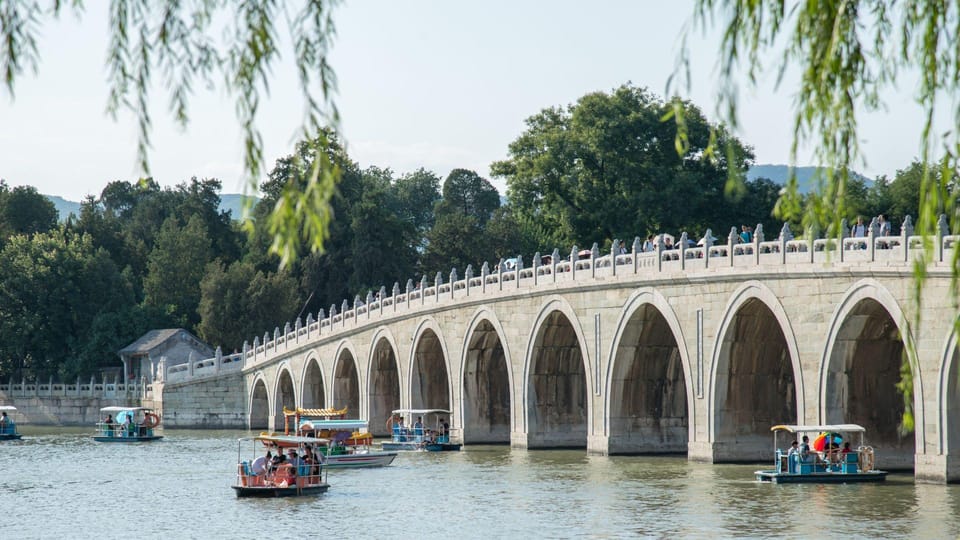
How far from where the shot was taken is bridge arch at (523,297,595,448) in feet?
151

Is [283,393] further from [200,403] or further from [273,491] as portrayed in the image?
[273,491]

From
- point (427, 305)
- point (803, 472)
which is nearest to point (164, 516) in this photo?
point (803, 472)

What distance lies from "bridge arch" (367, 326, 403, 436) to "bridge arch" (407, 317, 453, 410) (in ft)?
6.41

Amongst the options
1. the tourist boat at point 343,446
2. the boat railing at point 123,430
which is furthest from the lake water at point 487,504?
the boat railing at point 123,430

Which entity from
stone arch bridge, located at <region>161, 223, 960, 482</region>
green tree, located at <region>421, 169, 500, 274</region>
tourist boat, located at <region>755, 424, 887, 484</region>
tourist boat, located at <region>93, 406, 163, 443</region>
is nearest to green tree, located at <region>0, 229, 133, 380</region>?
green tree, located at <region>421, 169, 500, 274</region>

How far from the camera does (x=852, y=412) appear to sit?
33656 millimetres

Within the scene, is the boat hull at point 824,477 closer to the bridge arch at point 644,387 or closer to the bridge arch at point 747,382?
the bridge arch at point 747,382

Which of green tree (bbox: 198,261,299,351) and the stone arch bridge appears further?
green tree (bbox: 198,261,299,351)

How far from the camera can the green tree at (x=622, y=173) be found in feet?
217

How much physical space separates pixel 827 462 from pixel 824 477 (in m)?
0.54

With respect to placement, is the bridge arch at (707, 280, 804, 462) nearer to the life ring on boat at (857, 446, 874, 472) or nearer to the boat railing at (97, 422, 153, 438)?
the life ring on boat at (857, 446, 874, 472)

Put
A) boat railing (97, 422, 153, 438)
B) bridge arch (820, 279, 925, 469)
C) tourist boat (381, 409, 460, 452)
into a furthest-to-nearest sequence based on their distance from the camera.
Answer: boat railing (97, 422, 153, 438)
tourist boat (381, 409, 460, 452)
bridge arch (820, 279, 925, 469)

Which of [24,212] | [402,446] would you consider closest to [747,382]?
[402,446]

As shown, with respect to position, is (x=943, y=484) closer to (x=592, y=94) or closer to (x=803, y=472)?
(x=803, y=472)
